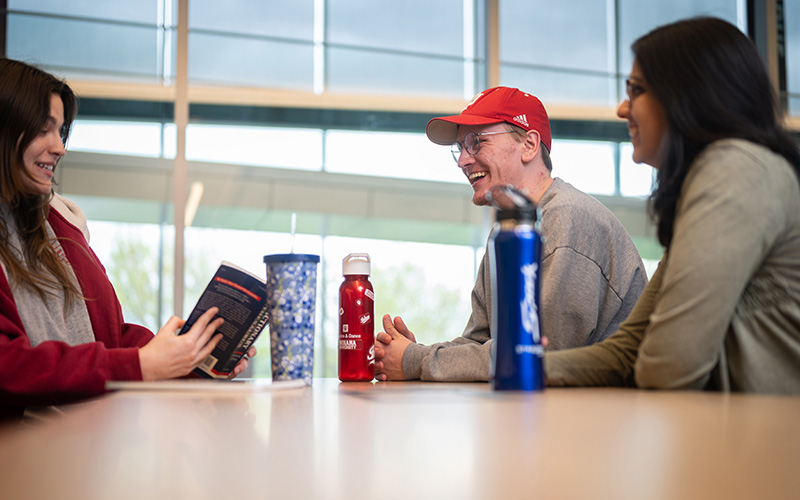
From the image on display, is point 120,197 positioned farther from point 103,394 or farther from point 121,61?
point 103,394

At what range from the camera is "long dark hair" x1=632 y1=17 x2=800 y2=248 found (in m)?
1.10

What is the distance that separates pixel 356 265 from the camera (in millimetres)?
1379

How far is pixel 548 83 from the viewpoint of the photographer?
4.68 meters

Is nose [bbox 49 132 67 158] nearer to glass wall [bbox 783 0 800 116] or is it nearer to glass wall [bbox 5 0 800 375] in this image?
glass wall [bbox 5 0 800 375]

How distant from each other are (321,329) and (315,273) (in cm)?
293

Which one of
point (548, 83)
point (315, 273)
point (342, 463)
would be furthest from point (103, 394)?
point (548, 83)

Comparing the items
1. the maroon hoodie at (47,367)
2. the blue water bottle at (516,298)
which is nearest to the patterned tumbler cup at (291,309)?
the maroon hoodie at (47,367)

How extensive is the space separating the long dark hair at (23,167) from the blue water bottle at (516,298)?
3.50 ft

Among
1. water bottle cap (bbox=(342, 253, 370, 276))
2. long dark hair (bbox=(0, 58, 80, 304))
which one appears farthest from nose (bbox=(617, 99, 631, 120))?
long dark hair (bbox=(0, 58, 80, 304))

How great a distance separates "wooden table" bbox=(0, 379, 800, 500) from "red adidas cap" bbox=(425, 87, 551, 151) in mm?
1301

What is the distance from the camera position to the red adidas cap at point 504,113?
1.98 meters

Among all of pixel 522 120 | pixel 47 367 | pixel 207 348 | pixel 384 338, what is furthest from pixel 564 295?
pixel 47 367

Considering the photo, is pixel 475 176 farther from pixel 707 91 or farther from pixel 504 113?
pixel 707 91

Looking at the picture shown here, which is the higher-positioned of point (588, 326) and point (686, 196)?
point (686, 196)
